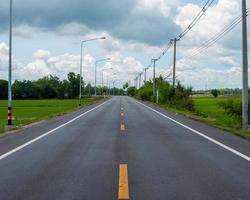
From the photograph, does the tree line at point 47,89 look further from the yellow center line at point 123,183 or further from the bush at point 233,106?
the yellow center line at point 123,183

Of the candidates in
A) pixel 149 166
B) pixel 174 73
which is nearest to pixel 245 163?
pixel 149 166

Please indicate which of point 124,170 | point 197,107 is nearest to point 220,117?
point 197,107

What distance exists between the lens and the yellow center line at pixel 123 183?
24.8 ft

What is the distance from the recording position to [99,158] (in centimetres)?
1198

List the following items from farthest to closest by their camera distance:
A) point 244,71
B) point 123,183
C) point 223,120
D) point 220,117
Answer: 1. point 220,117
2. point 223,120
3. point 244,71
4. point 123,183

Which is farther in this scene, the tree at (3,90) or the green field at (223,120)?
the tree at (3,90)

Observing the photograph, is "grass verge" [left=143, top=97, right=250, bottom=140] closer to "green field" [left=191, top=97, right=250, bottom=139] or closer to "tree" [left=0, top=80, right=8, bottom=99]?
"green field" [left=191, top=97, right=250, bottom=139]

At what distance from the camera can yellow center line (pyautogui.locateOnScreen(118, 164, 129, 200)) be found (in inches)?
298

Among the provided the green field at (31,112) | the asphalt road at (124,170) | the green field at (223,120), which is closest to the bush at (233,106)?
the green field at (223,120)

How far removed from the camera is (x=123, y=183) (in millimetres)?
8547

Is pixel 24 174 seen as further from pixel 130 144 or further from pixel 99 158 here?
pixel 130 144

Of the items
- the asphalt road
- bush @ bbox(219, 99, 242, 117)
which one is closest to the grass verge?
bush @ bbox(219, 99, 242, 117)

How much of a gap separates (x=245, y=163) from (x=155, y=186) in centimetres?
376

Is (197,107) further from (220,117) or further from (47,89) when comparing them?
(47,89)
